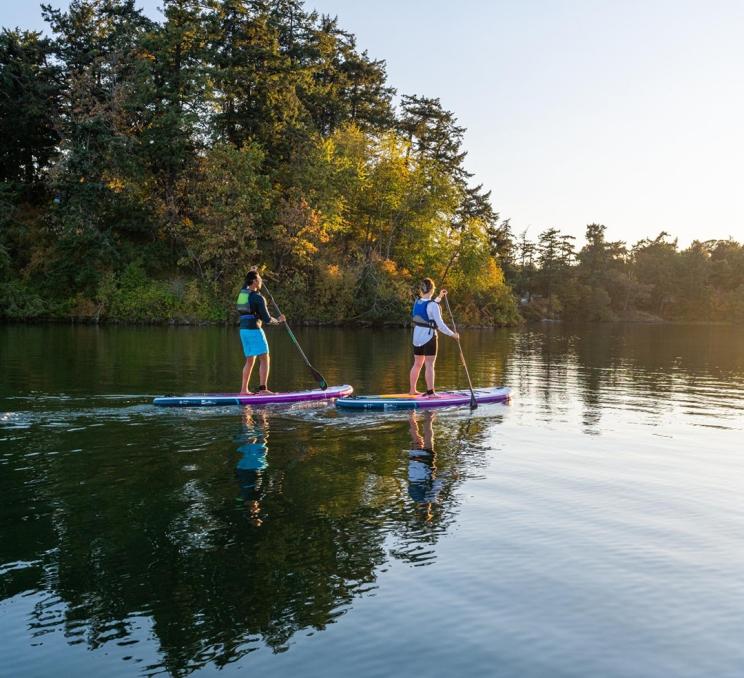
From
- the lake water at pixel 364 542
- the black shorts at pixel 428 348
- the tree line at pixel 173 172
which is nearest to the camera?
the lake water at pixel 364 542

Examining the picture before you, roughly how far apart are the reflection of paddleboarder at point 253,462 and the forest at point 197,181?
124 feet

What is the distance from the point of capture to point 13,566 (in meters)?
6.21

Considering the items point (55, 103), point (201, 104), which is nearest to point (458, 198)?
point (201, 104)

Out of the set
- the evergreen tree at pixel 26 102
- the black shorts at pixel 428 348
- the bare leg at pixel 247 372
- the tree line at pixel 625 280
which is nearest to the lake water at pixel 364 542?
the bare leg at pixel 247 372

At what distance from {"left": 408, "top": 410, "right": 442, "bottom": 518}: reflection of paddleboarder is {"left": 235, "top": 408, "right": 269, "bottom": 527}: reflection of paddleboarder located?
181cm

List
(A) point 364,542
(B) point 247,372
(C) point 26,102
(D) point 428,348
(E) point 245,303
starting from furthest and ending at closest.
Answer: (C) point 26,102 → (D) point 428,348 → (B) point 247,372 → (E) point 245,303 → (A) point 364,542

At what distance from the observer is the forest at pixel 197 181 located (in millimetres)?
48594

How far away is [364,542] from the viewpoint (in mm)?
6957

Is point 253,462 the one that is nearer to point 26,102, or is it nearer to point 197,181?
point 197,181

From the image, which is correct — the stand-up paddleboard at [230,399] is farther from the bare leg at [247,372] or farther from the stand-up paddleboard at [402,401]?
the stand-up paddleboard at [402,401]

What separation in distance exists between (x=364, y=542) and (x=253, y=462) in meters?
3.46

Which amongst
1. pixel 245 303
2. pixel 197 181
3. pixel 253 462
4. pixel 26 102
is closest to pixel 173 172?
pixel 197 181

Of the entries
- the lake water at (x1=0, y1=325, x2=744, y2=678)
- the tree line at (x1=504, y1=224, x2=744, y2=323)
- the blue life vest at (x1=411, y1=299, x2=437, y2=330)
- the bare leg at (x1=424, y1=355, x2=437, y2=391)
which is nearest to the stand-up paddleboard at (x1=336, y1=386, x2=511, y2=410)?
the bare leg at (x1=424, y1=355, x2=437, y2=391)

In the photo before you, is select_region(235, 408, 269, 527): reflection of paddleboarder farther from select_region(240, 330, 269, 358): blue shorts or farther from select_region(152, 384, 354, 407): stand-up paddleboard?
select_region(240, 330, 269, 358): blue shorts
